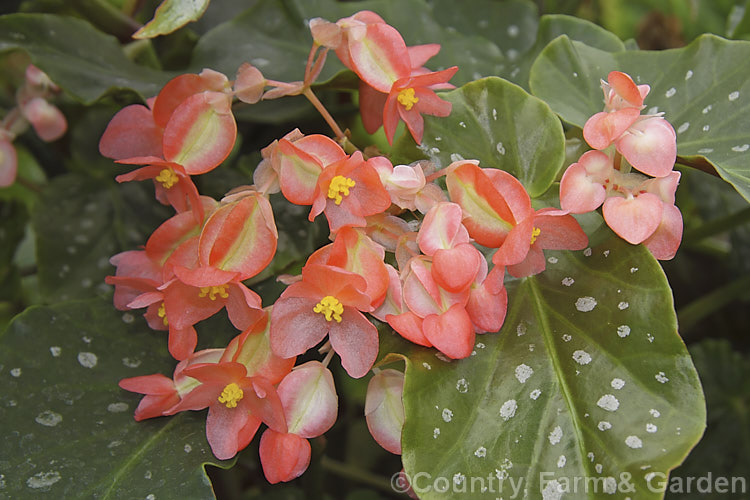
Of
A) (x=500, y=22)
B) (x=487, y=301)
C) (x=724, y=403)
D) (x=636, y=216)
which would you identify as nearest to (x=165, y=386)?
(x=487, y=301)

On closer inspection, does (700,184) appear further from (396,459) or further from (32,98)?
(32,98)

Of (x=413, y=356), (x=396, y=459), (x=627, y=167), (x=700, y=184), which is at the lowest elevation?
(x=396, y=459)

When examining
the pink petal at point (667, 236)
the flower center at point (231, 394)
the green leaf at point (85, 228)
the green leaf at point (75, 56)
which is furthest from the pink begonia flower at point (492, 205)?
the green leaf at point (85, 228)

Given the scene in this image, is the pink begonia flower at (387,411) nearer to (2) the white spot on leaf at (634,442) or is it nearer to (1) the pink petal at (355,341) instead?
(1) the pink petal at (355,341)

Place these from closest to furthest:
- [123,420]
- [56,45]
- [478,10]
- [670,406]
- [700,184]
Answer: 1. [670,406]
2. [123,420]
3. [56,45]
4. [478,10]
5. [700,184]

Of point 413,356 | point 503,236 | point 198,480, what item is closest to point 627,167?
point 503,236

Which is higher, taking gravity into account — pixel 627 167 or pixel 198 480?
pixel 627 167
